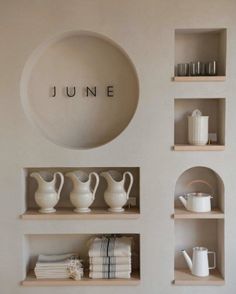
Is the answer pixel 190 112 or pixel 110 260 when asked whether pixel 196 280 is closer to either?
pixel 110 260

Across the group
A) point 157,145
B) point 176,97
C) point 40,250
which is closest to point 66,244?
point 40,250

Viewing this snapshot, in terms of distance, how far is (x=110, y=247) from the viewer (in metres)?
3.37

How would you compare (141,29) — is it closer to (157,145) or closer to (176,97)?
(176,97)

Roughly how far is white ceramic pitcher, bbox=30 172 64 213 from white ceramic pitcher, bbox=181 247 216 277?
3.37 feet

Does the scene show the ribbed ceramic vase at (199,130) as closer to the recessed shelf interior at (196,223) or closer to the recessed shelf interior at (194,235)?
the recessed shelf interior at (196,223)

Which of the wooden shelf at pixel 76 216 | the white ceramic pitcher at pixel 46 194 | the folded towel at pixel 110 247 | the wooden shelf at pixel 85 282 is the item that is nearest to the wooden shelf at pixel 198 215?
the wooden shelf at pixel 76 216

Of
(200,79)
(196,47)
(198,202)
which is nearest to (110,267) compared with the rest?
(198,202)

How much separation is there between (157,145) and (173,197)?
39cm

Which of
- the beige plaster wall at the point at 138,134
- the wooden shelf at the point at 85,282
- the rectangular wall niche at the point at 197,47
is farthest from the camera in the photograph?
the rectangular wall niche at the point at 197,47

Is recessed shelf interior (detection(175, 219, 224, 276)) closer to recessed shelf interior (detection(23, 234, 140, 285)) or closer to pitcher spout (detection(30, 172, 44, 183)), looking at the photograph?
recessed shelf interior (detection(23, 234, 140, 285))

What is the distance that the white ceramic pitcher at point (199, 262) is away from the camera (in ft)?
11.0

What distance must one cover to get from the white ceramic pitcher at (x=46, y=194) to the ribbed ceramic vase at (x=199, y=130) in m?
1.00

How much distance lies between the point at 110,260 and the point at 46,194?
2.18ft

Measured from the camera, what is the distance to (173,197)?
3.29 m
